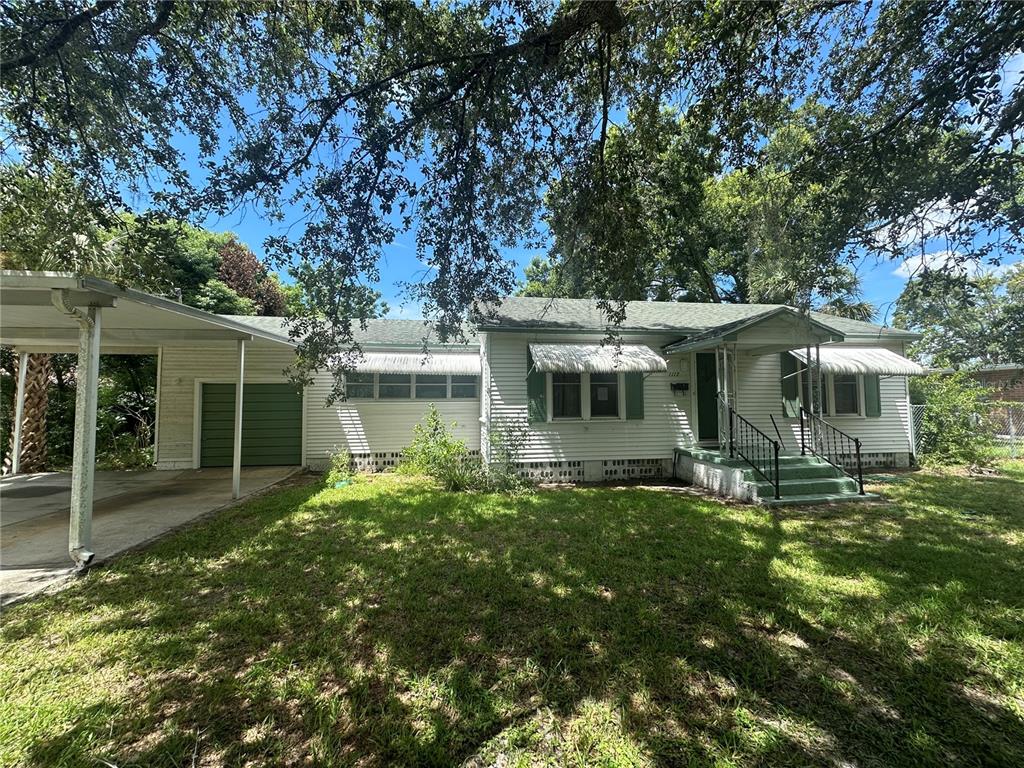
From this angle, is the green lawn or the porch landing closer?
the green lawn

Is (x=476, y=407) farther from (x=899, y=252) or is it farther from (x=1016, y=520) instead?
(x=1016, y=520)

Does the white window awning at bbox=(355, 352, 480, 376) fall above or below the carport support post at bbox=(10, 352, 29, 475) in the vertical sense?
above

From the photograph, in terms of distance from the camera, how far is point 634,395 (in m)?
9.18

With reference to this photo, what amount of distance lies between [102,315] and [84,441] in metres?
2.16

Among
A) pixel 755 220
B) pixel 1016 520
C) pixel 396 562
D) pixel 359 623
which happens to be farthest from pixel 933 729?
pixel 755 220

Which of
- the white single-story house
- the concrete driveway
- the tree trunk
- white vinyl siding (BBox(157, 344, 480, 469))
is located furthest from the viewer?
white vinyl siding (BBox(157, 344, 480, 469))

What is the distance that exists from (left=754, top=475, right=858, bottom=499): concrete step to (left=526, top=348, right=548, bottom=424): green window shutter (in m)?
4.23

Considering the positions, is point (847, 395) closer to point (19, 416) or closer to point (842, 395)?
point (842, 395)

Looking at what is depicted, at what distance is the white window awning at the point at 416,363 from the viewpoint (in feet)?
32.4

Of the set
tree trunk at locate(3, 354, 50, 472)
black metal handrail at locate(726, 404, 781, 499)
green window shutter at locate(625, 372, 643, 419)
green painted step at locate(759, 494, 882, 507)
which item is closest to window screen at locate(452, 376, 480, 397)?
green window shutter at locate(625, 372, 643, 419)

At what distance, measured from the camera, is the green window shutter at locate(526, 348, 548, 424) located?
888 cm

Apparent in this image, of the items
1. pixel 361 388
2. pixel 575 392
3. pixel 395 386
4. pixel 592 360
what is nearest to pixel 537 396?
pixel 575 392

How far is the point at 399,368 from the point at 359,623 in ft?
23.8

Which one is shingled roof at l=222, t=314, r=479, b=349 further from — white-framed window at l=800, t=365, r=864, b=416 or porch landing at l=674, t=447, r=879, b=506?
white-framed window at l=800, t=365, r=864, b=416
